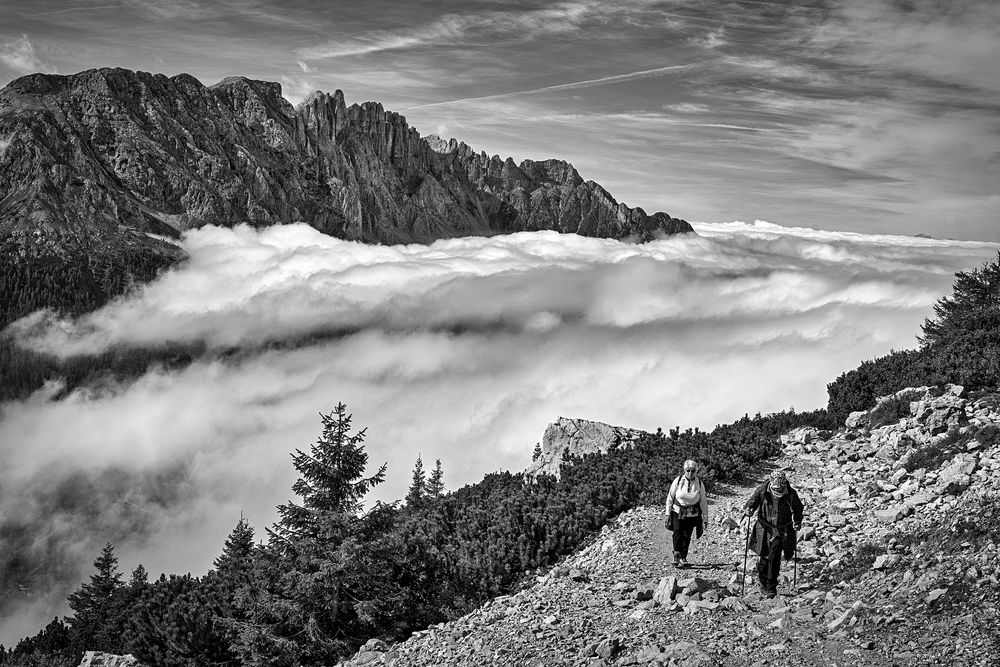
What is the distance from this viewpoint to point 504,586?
15.6 meters

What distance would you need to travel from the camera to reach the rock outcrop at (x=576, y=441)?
88.4ft

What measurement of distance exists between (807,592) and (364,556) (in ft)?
28.5

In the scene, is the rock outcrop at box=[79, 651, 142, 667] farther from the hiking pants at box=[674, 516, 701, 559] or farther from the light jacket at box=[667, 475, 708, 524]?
the light jacket at box=[667, 475, 708, 524]

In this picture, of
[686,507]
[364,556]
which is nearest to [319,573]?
[364,556]

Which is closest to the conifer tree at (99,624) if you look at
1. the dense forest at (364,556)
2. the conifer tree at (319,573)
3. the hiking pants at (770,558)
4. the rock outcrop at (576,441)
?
the dense forest at (364,556)

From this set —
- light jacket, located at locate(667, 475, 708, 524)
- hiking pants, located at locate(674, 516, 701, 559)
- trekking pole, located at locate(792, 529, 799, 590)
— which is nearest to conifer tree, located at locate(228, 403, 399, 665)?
hiking pants, located at locate(674, 516, 701, 559)

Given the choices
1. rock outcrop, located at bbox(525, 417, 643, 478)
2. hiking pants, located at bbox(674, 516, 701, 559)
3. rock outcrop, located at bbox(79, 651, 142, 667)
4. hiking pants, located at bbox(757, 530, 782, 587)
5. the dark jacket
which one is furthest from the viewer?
rock outcrop, located at bbox(525, 417, 643, 478)

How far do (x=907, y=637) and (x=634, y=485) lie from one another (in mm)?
10706

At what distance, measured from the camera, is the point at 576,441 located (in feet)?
92.1

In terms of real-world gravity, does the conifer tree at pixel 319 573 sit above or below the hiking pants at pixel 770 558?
below

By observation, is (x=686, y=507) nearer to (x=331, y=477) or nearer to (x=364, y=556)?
(x=364, y=556)

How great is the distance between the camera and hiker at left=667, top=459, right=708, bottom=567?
1341 cm

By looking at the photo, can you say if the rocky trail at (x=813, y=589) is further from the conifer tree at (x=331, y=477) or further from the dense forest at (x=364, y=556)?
the conifer tree at (x=331, y=477)

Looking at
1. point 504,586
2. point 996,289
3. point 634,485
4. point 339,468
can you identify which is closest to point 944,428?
point 634,485
